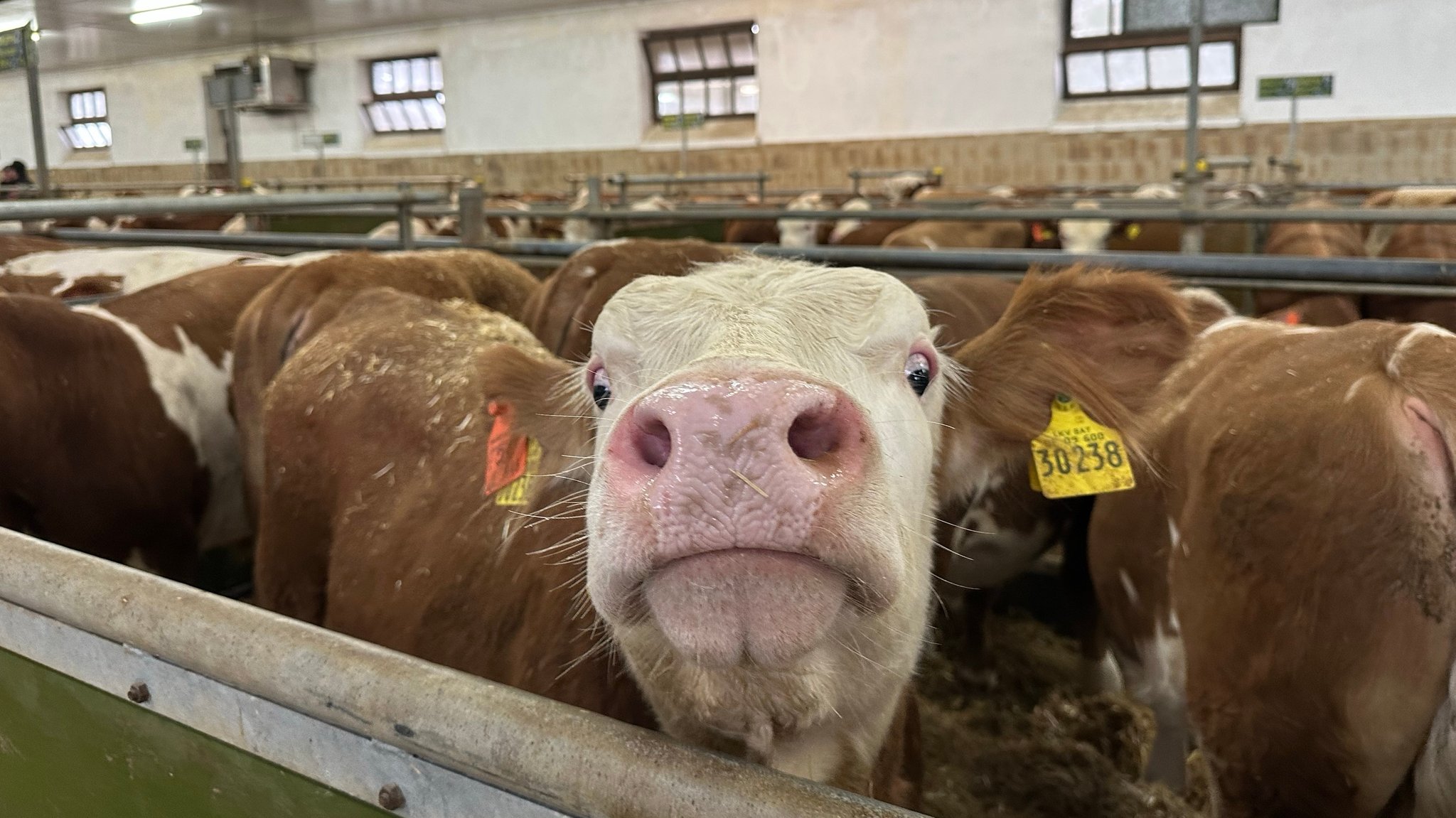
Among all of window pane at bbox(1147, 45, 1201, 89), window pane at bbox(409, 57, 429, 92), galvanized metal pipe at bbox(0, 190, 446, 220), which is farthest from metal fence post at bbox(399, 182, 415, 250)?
window pane at bbox(409, 57, 429, 92)

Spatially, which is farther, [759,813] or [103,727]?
[103,727]

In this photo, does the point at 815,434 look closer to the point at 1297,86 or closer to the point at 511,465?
the point at 511,465

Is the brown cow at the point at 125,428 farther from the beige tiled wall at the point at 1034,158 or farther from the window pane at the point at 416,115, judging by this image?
the window pane at the point at 416,115

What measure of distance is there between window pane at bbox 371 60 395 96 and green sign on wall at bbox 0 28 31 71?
1286cm

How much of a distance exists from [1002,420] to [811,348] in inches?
22.7

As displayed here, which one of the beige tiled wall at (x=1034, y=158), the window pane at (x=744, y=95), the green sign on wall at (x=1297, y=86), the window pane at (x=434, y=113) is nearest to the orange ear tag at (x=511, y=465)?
the green sign on wall at (x=1297, y=86)

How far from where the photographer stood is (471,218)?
4691 millimetres

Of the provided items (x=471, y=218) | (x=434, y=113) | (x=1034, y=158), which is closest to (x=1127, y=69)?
(x=1034, y=158)

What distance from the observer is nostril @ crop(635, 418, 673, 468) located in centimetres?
102

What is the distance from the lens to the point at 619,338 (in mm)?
1395

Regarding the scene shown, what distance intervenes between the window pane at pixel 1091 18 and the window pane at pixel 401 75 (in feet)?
37.5

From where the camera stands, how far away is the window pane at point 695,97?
606 inches

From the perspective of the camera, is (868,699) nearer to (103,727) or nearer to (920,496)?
(920,496)

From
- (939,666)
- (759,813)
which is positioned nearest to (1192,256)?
(939,666)
